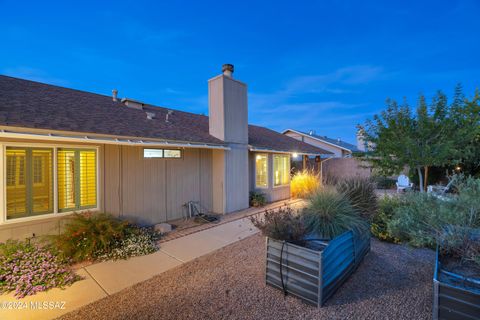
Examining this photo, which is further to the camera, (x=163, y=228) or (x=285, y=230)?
(x=163, y=228)

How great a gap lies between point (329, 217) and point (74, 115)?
247 inches

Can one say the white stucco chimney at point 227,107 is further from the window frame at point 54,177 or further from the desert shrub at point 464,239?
the desert shrub at point 464,239

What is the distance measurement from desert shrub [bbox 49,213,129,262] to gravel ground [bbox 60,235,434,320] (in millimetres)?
1558

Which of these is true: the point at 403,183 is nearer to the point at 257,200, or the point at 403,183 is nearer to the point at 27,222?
the point at 257,200

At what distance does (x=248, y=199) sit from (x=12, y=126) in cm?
680

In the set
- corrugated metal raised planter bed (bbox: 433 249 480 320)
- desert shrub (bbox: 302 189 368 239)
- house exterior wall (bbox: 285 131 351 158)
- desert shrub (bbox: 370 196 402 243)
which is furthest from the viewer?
house exterior wall (bbox: 285 131 351 158)

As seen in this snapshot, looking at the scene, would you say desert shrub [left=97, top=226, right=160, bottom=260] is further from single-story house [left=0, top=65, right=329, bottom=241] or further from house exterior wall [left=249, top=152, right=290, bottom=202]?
house exterior wall [left=249, top=152, right=290, bottom=202]

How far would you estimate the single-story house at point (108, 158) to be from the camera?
4191mm

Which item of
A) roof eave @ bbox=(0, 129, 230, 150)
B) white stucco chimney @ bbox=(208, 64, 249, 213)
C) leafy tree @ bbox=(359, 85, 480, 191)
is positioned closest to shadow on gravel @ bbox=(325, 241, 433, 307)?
leafy tree @ bbox=(359, 85, 480, 191)

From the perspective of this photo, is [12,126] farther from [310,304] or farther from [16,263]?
[310,304]

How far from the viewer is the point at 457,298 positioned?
2.09 meters

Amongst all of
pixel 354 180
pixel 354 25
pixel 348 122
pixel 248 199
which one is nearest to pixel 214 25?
pixel 354 25

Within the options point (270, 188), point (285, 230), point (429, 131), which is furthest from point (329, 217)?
point (270, 188)

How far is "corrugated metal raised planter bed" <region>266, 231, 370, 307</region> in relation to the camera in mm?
2688
